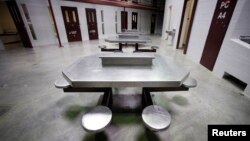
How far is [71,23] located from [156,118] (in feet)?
26.1

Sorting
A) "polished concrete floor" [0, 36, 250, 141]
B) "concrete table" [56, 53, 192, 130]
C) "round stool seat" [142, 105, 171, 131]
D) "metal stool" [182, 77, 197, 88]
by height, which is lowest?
"polished concrete floor" [0, 36, 250, 141]

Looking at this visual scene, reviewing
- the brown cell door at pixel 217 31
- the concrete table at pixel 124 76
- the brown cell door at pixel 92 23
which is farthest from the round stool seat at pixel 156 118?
the brown cell door at pixel 92 23

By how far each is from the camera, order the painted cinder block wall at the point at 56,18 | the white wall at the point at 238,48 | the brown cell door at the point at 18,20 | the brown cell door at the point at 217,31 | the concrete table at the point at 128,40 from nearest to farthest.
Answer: the white wall at the point at 238,48, the brown cell door at the point at 217,31, the concrete table at the point at 128,40, the brown cell door at the point at 18,20, the painted cinder block wall at the point at 56,18

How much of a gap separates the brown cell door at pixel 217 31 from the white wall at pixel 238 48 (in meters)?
0.14

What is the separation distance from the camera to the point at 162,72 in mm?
1381

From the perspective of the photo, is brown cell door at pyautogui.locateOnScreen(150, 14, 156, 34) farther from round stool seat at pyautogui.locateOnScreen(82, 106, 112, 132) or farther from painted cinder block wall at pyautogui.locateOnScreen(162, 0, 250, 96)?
round stool seat at pyautogui.locateOnScreen(82, 106, 112, 132)

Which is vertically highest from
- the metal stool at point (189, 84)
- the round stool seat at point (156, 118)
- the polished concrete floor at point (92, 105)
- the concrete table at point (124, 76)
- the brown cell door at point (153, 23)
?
the brown cell door at point (153, 23)

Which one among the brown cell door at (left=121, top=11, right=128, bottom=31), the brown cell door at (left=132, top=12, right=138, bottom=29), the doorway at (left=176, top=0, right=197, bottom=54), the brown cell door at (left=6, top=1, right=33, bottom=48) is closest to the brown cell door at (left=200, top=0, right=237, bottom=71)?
the doorway at (left=176, top=0, right=197, bottom=54)

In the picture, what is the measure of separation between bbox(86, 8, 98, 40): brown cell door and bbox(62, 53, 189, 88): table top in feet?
24.2

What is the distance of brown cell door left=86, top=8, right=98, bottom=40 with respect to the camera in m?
7.77

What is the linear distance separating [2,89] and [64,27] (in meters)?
5.60

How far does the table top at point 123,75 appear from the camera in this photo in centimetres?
117

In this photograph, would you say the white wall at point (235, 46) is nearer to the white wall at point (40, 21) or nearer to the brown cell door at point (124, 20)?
the brown cell door at point (124, 20)

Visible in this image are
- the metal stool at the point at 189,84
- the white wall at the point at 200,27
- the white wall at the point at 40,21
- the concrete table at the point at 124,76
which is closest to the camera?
the concrete table at the point at 124,76
